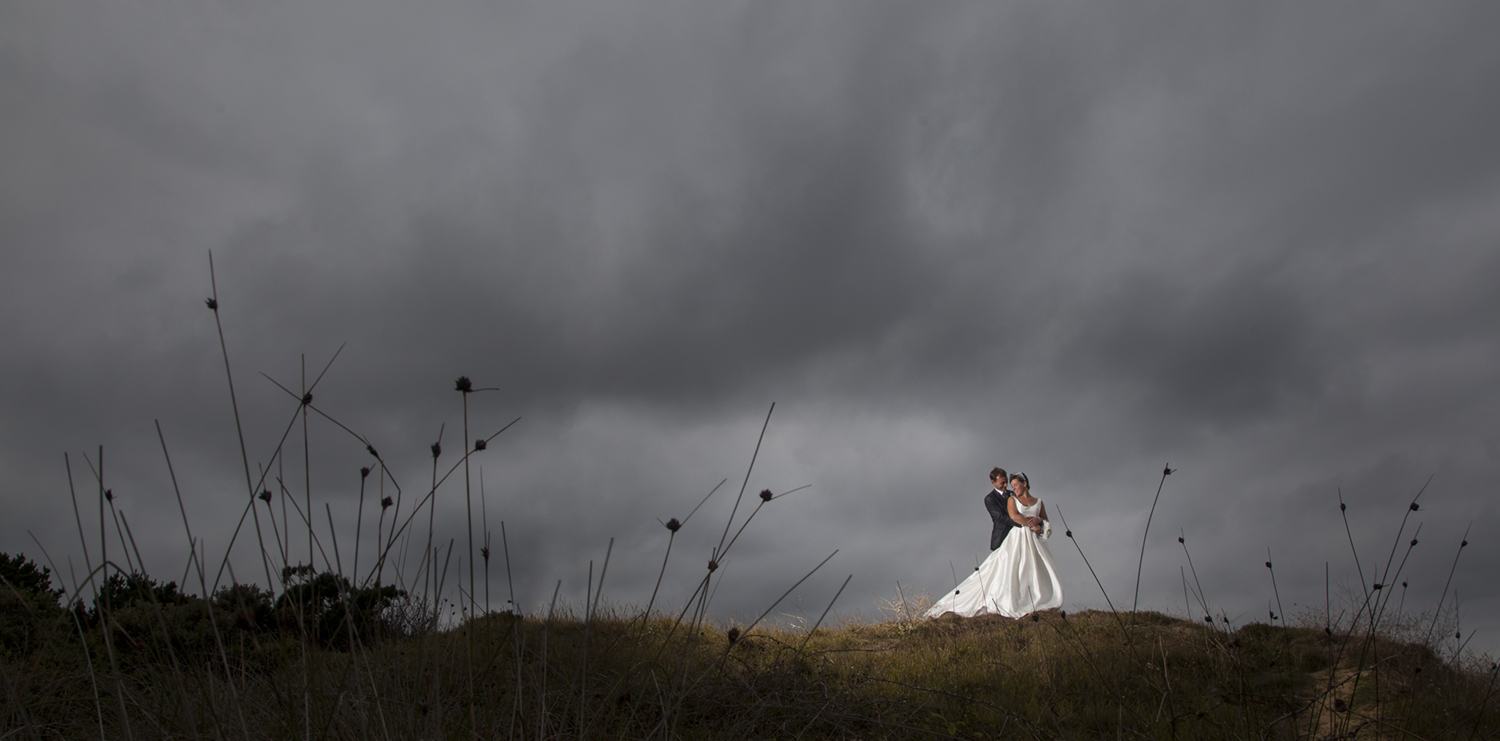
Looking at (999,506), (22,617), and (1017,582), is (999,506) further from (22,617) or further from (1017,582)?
(22,617)

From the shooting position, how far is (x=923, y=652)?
1012 centimetres

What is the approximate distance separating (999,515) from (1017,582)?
1.67 meters

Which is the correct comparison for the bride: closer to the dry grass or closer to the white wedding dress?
the white wedding dress

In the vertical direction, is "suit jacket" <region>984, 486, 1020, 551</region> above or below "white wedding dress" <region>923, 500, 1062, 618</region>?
above

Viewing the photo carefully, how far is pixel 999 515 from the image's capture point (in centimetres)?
1620

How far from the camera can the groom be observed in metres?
16.1

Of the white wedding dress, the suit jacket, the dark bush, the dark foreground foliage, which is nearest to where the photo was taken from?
the dark foreground foliage

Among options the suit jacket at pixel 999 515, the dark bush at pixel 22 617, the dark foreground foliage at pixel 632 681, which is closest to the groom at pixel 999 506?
the suit jacket at pixel 999 515

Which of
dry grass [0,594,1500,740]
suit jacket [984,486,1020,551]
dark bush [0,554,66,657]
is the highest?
suit jacket [984,486,1020,551]

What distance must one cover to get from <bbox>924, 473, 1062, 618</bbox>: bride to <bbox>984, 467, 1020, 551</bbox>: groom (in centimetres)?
61

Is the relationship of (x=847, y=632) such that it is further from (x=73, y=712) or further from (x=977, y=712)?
(x=73, y=712)

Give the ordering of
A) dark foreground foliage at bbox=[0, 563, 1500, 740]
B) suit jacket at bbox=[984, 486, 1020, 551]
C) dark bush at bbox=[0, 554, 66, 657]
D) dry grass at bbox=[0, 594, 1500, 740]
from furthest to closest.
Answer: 1. suit jacket at bbox=[984, 486, 1020, 551]
2. dark bush at bbox=[0, 554, 66, 657]
3. dry grass at bbox=[0, 594, 1500, 740]
4. dark foreground foliage at bbox=[0, 563, 1500, 740]

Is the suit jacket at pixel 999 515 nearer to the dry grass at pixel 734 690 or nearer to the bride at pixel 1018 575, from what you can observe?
the bride at pixel 1018 575

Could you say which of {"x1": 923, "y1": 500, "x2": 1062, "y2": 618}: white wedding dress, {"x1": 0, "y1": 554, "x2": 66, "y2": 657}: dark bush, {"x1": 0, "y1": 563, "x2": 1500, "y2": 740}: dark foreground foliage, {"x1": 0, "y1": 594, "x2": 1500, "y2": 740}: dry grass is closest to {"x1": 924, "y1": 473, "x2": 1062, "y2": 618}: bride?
{"x1": 923, "y1": 500, "x2": 1062, "y2": 618}: white wedding dress
